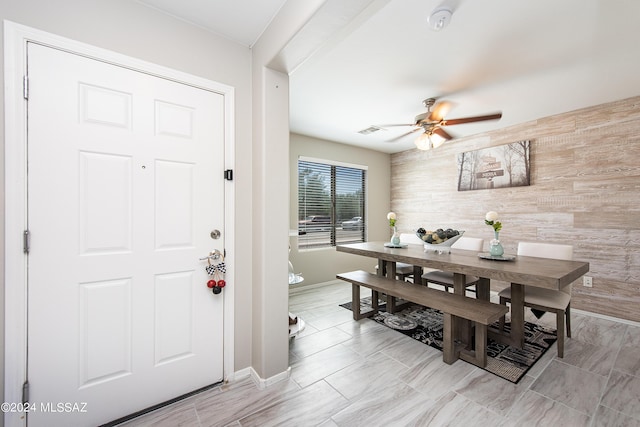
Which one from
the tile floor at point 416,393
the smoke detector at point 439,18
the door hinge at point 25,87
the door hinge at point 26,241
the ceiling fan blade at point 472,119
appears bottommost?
the tile floor at point 416,393

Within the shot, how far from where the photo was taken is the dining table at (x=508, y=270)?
A: 1.71 meters

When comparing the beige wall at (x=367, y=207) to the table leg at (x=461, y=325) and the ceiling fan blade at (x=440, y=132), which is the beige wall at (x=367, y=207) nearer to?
the ceiling fan blade at (x=440, y=132)

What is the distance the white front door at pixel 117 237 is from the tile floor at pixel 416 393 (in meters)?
0.31

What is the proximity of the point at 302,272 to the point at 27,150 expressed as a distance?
10.9 ft

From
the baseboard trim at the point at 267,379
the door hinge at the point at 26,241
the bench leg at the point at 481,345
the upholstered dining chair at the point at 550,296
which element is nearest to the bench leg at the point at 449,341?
the bench leg at the point at 481,345

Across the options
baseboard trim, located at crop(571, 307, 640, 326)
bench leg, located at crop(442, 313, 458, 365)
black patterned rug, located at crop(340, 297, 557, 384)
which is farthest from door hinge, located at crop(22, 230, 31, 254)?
baseboard trim, located at crop(571, 307, 640, 326)

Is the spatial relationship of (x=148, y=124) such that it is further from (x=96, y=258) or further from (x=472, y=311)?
(x=472, y=311)

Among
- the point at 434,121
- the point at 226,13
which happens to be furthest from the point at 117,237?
the point at 434,121

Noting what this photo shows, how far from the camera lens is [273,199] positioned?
1814mm

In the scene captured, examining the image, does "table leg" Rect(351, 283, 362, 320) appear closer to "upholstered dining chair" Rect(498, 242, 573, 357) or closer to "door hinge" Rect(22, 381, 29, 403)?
"upholstered dining chair" Rect(498, 242, 573, 357)

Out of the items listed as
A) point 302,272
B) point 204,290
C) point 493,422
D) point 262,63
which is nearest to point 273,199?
point 204,290

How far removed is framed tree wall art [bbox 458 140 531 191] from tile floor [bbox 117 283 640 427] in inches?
84.1

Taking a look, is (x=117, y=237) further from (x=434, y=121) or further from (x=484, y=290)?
(x=484, y=290)

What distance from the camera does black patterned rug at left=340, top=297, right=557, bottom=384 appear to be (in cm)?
199
